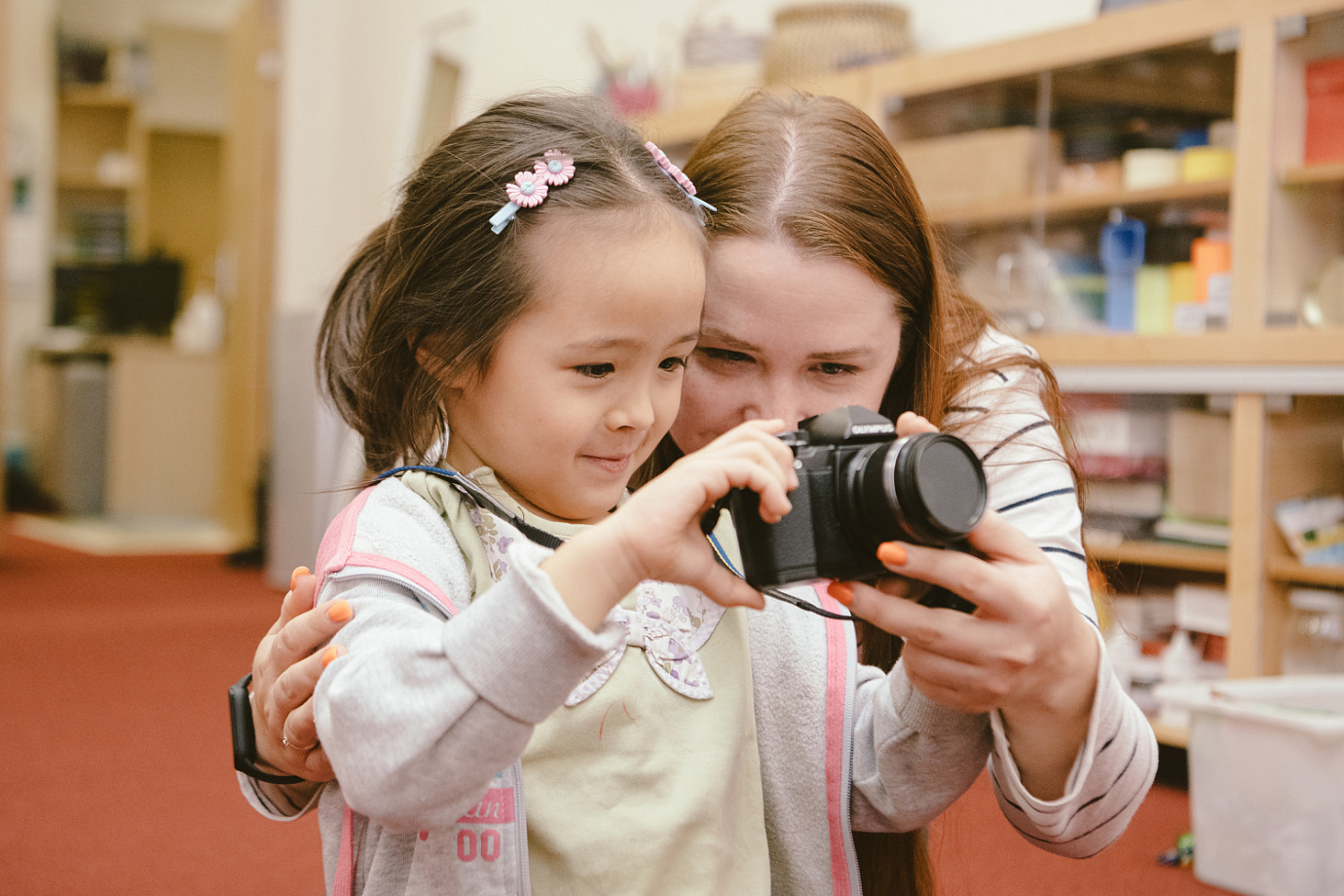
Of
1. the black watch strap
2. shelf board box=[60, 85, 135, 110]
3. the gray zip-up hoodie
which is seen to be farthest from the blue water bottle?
shelf board box=[60, 85, 135, 110]

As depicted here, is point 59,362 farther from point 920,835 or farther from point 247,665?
point 920,835

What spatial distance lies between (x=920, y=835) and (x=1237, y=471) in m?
1.31

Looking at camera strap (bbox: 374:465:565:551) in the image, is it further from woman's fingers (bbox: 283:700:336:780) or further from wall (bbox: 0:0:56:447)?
wall (bbox: 0:0:56:447)

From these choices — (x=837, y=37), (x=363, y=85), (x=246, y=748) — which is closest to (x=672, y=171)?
(x=246, y=748)

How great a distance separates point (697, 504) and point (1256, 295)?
170 cm

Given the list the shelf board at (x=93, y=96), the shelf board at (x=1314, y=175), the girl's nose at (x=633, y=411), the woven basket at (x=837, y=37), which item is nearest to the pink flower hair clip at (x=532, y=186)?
the girl's nose at (x=633, y=411)

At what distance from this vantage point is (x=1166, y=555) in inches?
85.3

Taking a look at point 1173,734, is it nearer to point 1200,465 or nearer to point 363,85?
point 1200,465

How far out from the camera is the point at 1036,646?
0.66m

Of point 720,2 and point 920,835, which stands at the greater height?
point 720,2

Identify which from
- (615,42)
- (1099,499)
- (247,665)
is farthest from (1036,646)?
(615,42)

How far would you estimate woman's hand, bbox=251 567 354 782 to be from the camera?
2.23ft

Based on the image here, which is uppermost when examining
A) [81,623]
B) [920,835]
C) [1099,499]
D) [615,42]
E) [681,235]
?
[615,42]

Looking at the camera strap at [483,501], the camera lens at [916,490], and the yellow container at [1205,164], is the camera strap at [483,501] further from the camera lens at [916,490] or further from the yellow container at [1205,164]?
the yellow container at [1205,164]
